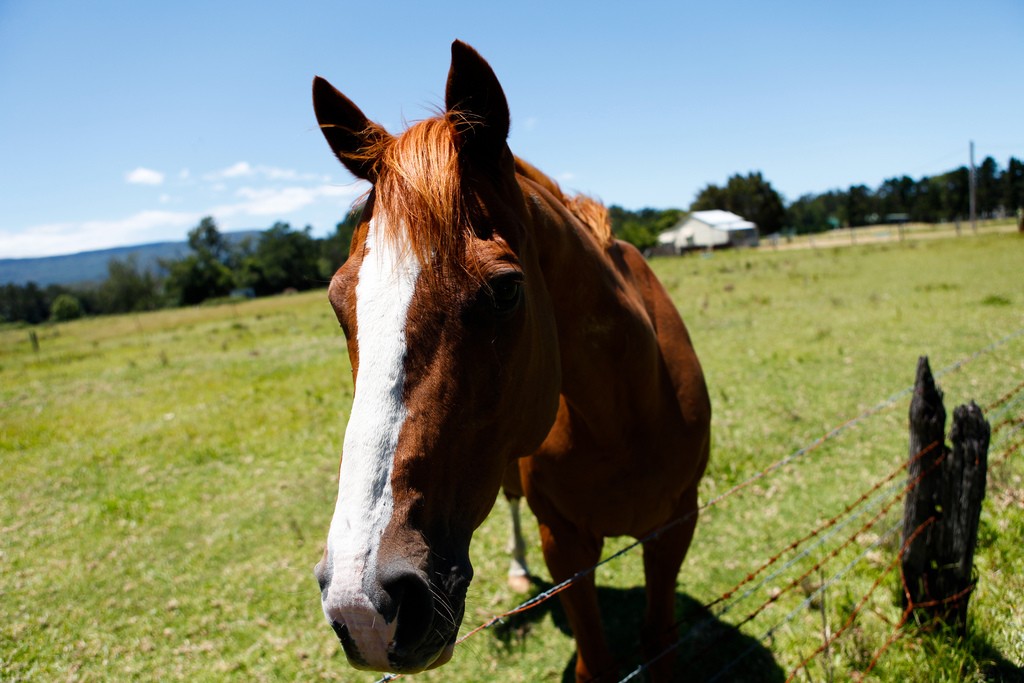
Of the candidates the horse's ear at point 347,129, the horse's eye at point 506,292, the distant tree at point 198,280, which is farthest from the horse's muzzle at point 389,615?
the distant tree at point 198,280

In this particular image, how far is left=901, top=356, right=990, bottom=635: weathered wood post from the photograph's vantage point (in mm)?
2791

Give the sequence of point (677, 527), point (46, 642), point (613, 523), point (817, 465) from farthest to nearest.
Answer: point (817, 465), point (46, 642), point (677, 527), point (613, 523)

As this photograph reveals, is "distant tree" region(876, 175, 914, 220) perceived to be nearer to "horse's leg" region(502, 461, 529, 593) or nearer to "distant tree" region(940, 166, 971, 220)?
"distant tree" region(940, 166, 971, 220)

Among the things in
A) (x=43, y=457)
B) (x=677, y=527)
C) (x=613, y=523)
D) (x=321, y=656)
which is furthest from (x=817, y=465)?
(x=43, y=457)

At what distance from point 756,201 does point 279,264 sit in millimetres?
61219

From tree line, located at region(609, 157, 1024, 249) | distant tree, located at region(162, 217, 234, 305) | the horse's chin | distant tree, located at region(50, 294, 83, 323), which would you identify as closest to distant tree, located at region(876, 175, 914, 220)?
tree line, located at region(609, 157, 1024, 249)

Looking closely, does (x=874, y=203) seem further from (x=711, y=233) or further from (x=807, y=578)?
(x=807, y=578)

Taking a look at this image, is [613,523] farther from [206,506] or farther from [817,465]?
[206,506]

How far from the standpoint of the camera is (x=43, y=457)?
8.73 m

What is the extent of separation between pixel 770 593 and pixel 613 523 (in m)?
2.26

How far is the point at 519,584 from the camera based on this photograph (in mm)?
4469

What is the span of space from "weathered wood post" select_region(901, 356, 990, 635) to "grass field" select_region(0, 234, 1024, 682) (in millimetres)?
222

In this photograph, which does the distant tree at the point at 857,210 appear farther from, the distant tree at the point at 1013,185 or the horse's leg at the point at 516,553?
the horse's leg at the point at 516,553

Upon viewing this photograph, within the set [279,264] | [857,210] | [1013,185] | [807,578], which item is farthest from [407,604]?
[857,210]
